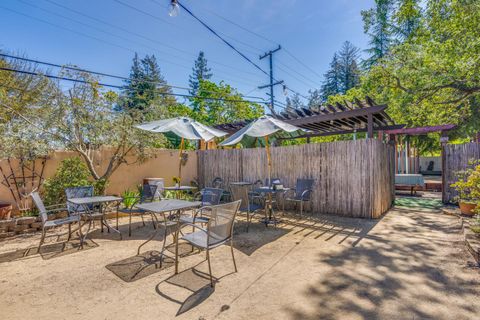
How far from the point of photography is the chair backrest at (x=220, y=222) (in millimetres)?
2758

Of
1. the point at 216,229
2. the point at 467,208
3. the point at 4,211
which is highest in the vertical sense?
the point at 216,229

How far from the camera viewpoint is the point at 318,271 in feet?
10.2

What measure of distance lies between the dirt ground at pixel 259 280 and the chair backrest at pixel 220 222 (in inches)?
20.1

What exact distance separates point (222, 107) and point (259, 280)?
52.8 feet

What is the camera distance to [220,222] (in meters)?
2.89

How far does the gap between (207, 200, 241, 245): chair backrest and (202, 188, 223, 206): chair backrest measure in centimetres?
135

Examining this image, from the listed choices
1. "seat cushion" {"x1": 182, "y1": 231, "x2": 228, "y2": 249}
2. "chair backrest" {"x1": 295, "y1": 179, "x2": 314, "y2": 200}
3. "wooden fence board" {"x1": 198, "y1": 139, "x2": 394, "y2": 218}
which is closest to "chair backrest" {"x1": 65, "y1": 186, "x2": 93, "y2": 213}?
"seat cushion" {"x1": 182, "y1": 231, "x2": 228, "y2": 249}

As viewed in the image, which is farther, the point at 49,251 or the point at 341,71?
the point at 341,71

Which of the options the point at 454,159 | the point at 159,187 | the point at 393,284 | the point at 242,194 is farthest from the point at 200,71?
the point at 393,284

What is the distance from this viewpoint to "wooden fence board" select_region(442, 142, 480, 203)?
689 cm

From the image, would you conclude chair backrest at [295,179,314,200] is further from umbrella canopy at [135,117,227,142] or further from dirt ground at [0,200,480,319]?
umbrella canopy at [135,117,227,142]

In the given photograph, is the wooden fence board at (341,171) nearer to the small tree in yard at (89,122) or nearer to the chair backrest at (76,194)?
the small tree in yard at (89,122)

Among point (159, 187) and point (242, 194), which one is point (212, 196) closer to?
point (242, 194)

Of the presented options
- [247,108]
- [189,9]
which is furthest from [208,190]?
[247,108]
